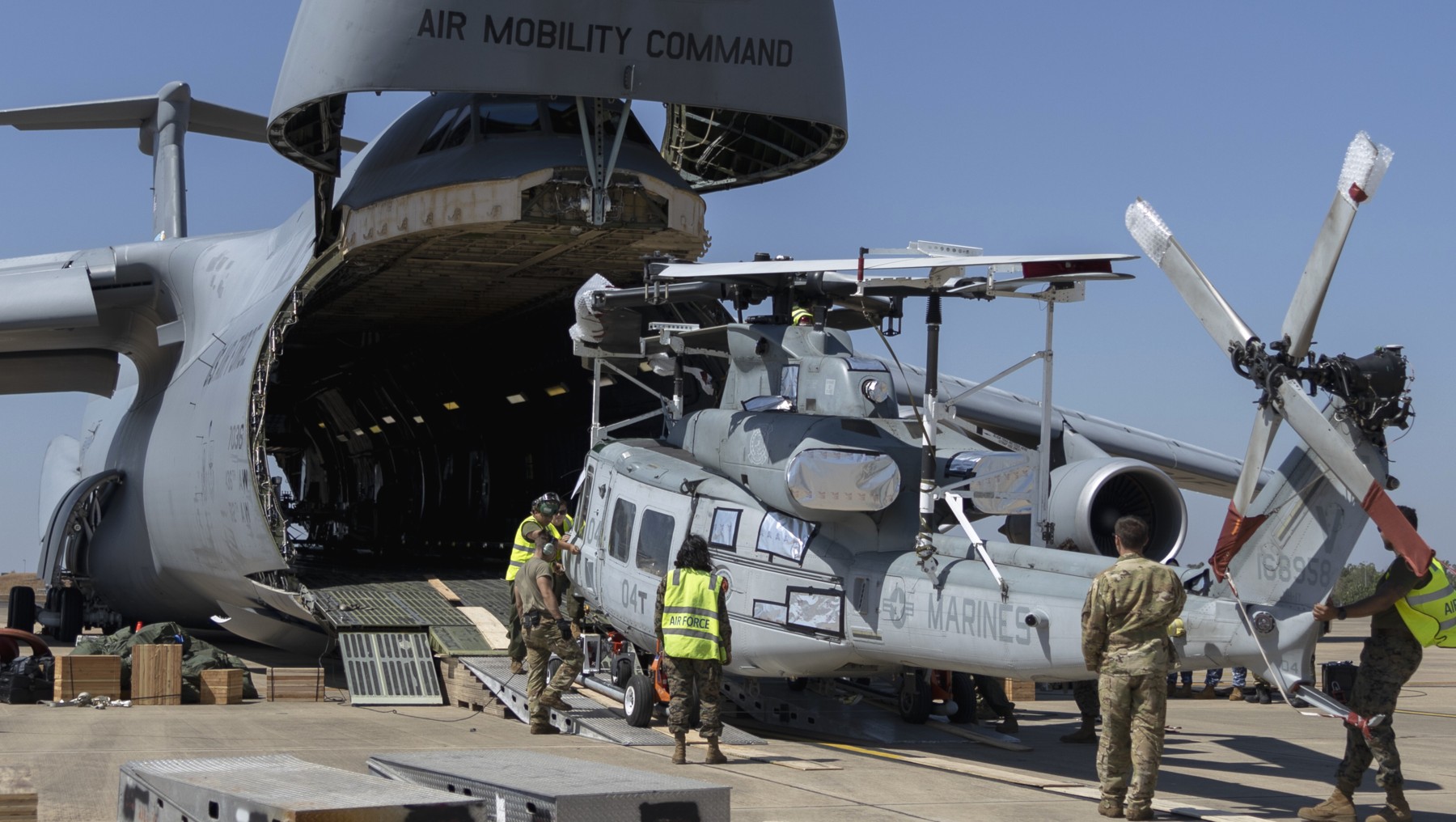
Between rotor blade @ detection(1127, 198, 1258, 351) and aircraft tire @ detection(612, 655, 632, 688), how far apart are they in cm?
614

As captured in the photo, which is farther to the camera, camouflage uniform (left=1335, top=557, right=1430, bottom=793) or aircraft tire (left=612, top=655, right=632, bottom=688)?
aircraft tire (left=612, top=655, right=632, bottom=688)

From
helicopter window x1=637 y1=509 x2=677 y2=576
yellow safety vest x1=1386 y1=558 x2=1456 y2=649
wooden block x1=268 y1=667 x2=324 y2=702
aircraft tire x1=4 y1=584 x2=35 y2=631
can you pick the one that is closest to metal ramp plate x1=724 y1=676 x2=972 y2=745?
helicopter window x1=637 y1=509 x2=677 y2=576

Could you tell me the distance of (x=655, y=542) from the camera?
493 inches

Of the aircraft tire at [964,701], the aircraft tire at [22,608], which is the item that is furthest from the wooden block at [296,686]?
the aircraft tire at [22,608]

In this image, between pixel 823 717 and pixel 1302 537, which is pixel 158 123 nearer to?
pixel 823 717

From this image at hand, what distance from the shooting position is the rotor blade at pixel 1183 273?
8.98 m

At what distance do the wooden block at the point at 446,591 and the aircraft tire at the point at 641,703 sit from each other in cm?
543

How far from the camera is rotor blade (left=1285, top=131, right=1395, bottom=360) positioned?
808 centimetres

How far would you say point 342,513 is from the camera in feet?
117

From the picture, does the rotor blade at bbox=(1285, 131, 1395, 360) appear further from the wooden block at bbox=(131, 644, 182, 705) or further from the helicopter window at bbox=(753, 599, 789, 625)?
the wooden block at bbox=(131, 644, 182, 705)

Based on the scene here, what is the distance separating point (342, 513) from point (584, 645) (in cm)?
2230

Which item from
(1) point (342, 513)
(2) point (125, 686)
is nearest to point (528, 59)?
(2) point (125, 686)

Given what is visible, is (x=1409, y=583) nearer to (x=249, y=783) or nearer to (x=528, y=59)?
(x=249, y=783)

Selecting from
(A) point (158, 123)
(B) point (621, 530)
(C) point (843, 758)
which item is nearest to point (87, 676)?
(B) point (621, 530)
